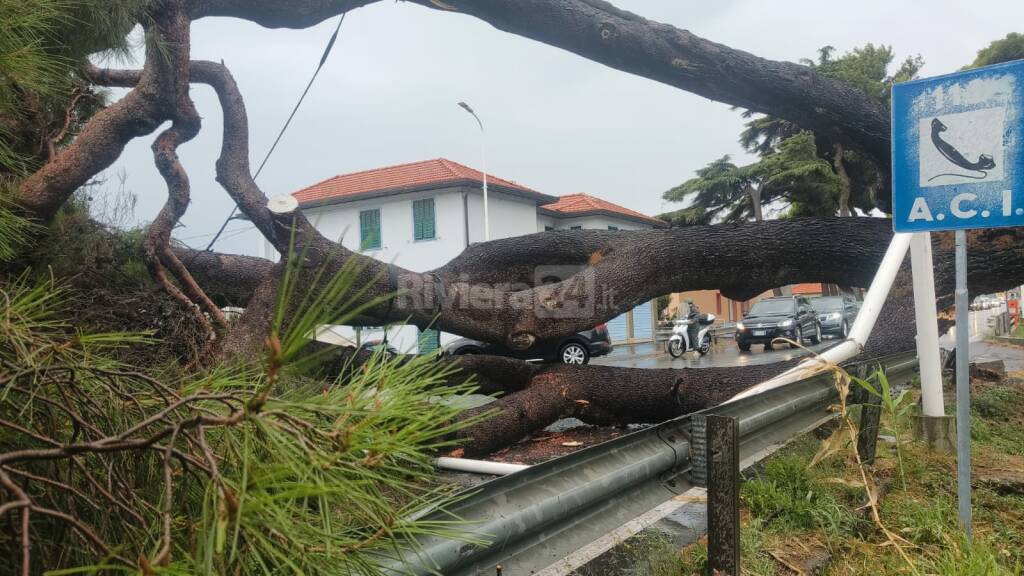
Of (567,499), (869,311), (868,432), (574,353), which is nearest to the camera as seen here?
(567,499)

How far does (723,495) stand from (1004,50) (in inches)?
1245

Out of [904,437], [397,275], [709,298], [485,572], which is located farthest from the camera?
[709,298]

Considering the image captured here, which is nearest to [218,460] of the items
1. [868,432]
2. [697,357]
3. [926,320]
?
[868,432]

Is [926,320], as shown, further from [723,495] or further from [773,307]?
[773,307]

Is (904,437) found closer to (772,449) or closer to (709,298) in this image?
(772,449)

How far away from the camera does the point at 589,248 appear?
24.6 ft

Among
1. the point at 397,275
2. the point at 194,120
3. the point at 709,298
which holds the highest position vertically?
the point at 194,120

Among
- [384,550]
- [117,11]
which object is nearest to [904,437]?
[384,550]

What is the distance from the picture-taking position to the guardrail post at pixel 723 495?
7.06ft

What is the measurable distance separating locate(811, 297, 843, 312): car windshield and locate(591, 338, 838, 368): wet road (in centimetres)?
156

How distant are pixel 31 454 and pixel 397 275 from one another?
16.4 ft

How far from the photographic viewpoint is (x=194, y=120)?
665 centimetres

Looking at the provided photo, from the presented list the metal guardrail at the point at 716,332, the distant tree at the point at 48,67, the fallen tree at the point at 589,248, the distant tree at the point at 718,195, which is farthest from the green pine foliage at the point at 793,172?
the distant tree at the point at 48,67

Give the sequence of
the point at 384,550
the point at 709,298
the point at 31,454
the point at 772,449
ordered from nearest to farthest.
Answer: the point at 31,454 → the point at 384,550 → the point at 772,449 → the point at 709,298
